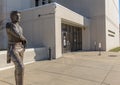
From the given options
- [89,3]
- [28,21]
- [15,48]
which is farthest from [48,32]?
[89,3]

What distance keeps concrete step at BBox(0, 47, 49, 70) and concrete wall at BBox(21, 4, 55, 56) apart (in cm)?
77

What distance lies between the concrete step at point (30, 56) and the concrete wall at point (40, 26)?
77 centimetres

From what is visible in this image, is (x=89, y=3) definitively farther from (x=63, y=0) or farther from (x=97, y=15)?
(x=63, y=0)

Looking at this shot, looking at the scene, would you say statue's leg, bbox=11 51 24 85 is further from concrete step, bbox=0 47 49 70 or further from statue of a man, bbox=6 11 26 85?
concrete step, bbox=0 47 49 70

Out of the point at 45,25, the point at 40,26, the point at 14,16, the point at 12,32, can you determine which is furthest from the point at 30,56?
the point at 12,32

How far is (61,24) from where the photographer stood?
17.4 meters

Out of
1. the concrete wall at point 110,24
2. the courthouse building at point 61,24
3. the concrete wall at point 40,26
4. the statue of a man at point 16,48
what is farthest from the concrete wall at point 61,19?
the statue of a man at point 16,48

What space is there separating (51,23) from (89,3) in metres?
11.0

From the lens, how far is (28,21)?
15.2 m

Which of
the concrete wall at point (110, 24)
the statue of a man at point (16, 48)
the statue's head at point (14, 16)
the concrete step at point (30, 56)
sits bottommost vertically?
the concrete step at point (30, 56)

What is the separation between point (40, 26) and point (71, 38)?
6.85m

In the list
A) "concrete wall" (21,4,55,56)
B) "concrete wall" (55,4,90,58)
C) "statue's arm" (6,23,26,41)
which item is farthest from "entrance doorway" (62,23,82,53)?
"statue's arm" (6,23,26,41)

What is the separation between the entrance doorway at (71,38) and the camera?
18045 millimetres

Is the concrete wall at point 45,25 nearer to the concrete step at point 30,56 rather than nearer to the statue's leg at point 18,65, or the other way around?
the concrete step at point 30,56
